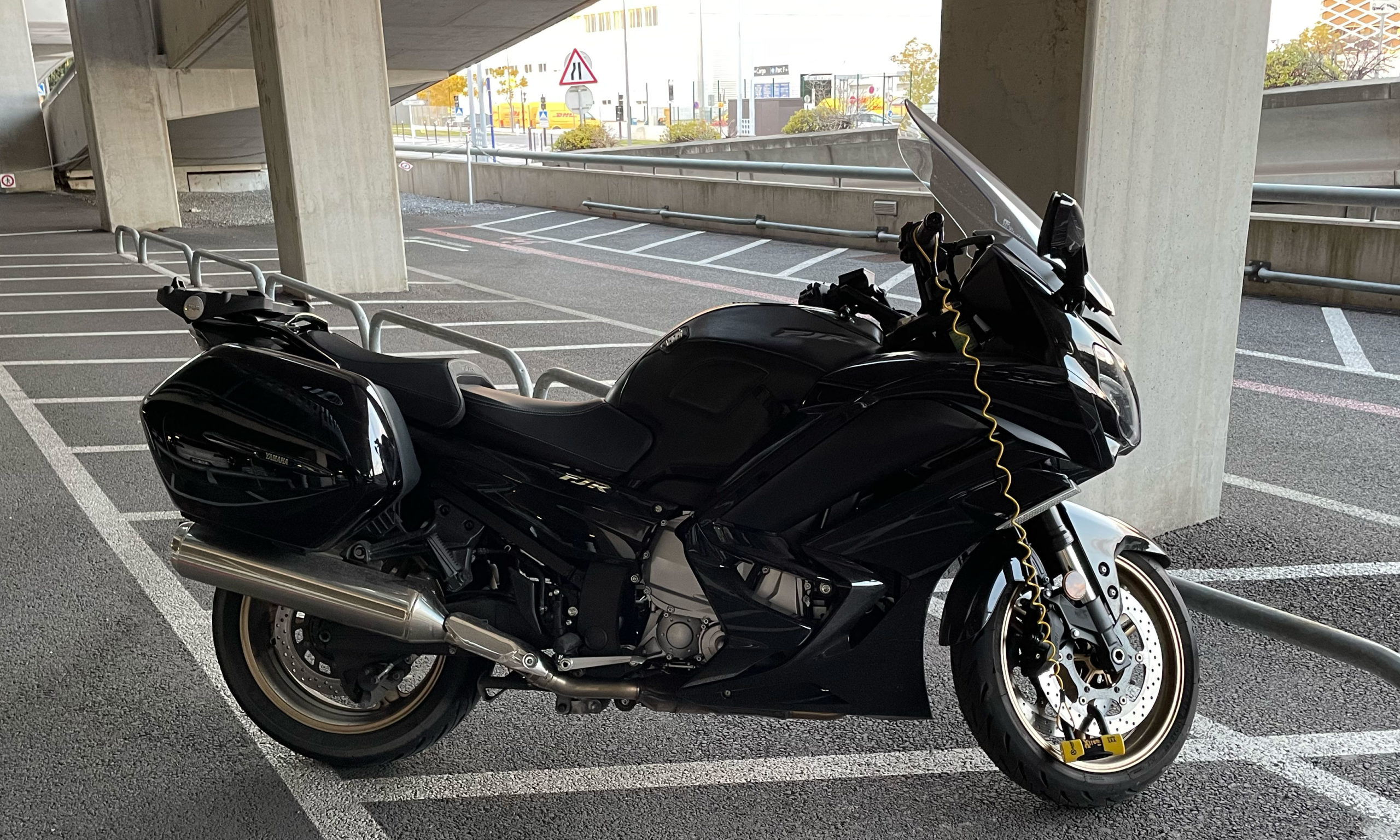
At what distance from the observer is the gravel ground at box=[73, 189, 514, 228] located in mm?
20406

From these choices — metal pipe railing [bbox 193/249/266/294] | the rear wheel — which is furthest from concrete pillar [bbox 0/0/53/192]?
the rear wheel

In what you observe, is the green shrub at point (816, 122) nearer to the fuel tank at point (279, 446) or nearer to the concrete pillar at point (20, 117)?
the concrete pillar at point (20, 117)

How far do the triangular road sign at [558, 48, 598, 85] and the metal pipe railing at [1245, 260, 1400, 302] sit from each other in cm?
1837

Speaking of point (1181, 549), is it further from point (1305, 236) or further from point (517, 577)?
point (1305, 236)

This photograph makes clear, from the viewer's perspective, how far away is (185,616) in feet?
13.1

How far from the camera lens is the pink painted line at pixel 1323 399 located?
6156 millimetres

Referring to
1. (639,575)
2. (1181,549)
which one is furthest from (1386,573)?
(639,575)

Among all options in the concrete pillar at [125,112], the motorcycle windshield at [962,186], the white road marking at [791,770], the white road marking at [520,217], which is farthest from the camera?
the concrete pillar at [125,112]

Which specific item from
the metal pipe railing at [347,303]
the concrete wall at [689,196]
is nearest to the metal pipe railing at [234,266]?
the metal pipe railing at [347,303]

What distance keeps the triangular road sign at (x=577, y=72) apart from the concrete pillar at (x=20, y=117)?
1630 centimetres

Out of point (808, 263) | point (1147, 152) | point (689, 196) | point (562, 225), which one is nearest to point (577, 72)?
point (562, 225)

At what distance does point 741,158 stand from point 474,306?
17780 mm

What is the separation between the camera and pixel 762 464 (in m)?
2.53

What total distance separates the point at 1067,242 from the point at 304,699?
7.47 ft
